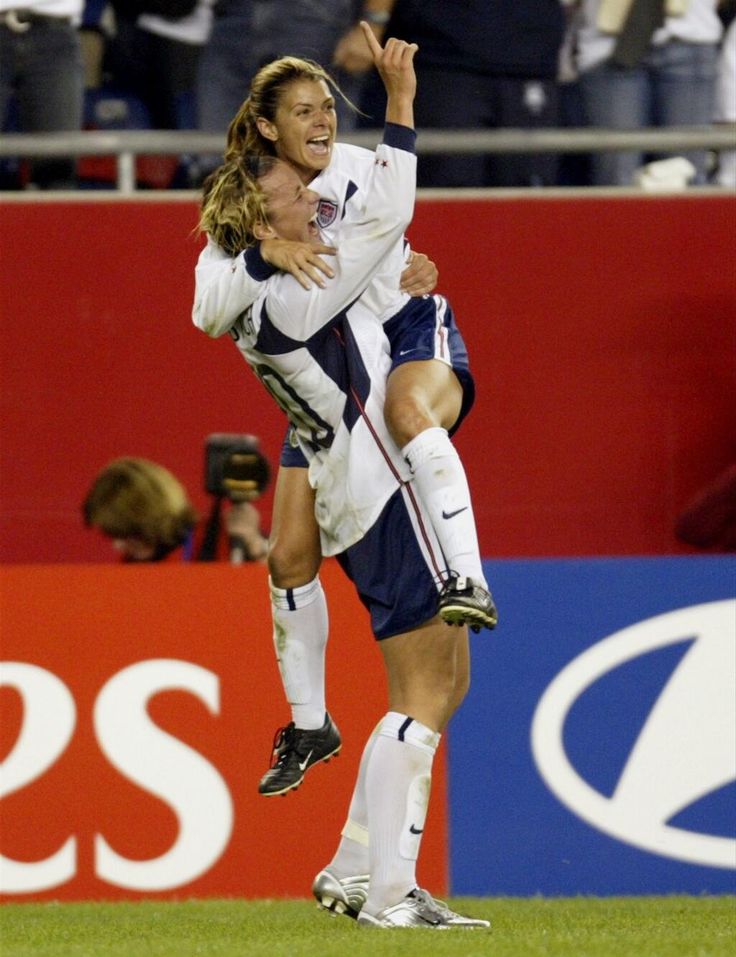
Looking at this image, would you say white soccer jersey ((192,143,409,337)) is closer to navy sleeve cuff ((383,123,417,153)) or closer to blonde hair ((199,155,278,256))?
blonde hair ((199,155,278,256))

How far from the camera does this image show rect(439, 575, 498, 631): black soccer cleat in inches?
196

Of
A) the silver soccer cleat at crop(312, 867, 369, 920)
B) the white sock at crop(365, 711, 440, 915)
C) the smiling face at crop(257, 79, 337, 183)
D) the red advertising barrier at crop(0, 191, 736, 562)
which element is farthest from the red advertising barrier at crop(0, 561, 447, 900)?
the smiling face at crop(257, 79, 337, 183)

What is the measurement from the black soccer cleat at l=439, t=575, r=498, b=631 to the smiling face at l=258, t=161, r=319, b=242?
1044 mm

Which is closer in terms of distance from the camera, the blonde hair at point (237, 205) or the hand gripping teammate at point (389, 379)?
the hand gripping teammate at point (389, 379)

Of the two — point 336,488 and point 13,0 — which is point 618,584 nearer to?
point 336,488

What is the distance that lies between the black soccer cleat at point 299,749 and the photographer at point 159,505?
1942 mm

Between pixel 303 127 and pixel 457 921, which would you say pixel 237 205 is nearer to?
pixel 303 127

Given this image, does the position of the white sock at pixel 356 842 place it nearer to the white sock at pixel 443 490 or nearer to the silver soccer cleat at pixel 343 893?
the silver soccer cleat at pixel 343 893

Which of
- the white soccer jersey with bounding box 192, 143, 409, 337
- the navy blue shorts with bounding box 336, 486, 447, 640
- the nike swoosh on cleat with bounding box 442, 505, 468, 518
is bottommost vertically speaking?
the navy blue shorts with bounding box 336, 486, 447, 640

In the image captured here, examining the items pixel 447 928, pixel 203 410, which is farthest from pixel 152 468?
pixel 447 928

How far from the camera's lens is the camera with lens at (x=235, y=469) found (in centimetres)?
755

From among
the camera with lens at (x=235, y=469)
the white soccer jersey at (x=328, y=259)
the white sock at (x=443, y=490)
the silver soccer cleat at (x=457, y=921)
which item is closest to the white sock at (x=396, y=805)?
the silver soccer cleat at (x=457, y=921)

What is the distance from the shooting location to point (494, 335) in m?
8.79

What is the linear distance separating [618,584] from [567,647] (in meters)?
0.29
